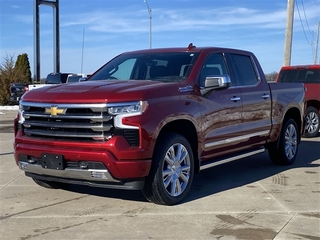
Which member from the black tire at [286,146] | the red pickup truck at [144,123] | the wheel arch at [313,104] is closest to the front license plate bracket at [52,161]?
the red pickup truck at [144,123]

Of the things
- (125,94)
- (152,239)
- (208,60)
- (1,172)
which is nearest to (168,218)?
(152,239)

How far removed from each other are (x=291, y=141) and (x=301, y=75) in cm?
475

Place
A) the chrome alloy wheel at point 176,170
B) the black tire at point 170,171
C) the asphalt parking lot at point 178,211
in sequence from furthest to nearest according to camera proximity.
Answer: the chrome alloy wheel at point 176,170 < the black tire at point 170,171 < the asphalt parking lot at point 178,211

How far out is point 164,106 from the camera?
509 centimetres

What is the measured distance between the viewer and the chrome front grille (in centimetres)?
476

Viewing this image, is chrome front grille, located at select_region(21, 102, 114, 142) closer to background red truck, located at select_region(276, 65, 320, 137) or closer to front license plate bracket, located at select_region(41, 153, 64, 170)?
front license plate bracket, located at select_region(41, 153, 64, 170)

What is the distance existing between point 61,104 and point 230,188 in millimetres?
2718

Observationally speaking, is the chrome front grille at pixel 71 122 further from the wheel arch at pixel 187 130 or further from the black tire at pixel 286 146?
the black tire at pixel 286 146

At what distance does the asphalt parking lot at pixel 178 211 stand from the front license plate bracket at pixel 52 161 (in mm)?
543

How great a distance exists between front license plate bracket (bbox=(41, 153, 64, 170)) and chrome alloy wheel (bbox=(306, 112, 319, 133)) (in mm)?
8599

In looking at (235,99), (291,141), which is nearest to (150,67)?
(235,99)

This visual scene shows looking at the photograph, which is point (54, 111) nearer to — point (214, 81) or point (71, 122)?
point (71, 122)

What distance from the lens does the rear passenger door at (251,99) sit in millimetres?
6707

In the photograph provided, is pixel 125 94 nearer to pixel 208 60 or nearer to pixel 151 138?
pixel 151 138
